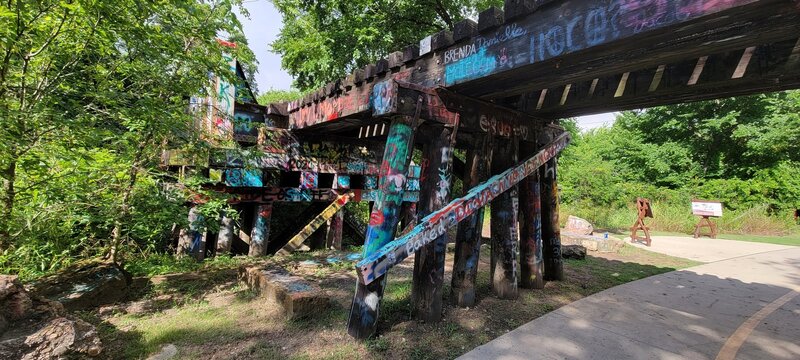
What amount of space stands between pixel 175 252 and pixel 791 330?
869cm

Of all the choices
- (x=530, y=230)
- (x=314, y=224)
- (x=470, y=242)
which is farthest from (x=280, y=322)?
(x=314, y=224)

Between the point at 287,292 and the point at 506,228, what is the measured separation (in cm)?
265

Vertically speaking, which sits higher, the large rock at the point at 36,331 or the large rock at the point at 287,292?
the large rock at the point at 36,331

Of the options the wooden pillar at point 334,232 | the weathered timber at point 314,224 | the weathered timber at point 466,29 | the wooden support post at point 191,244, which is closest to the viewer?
the weathered timber at point 466,29

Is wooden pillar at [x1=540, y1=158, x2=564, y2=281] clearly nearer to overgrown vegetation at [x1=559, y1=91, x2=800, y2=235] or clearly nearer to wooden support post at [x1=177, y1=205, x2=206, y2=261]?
wooden support post at [x1=177, y1=205, x2=206, y2=261]

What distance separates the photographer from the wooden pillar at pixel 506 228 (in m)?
4.21

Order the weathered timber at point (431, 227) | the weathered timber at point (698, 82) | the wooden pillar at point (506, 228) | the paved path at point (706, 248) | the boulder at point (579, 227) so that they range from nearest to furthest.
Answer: the weathered timber at point (698, 82), the weathered timber at point (431, 227), the wooden pillar at point (506, 228), the paved path at point (706, 248), the boulder at point (579, 227)

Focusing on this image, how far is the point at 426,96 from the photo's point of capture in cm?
340

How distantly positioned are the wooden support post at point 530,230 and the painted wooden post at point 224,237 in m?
5.18

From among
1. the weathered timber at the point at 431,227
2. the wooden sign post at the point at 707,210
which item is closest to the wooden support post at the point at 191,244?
the weathered timber at the point at 431,227

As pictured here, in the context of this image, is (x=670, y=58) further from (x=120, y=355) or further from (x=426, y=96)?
(x=120, y=355)

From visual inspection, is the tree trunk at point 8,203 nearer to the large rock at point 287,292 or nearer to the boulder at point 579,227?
the large rock at point 287,292

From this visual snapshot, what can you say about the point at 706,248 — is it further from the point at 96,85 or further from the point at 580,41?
the point at 96,85

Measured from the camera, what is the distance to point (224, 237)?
645 cm
